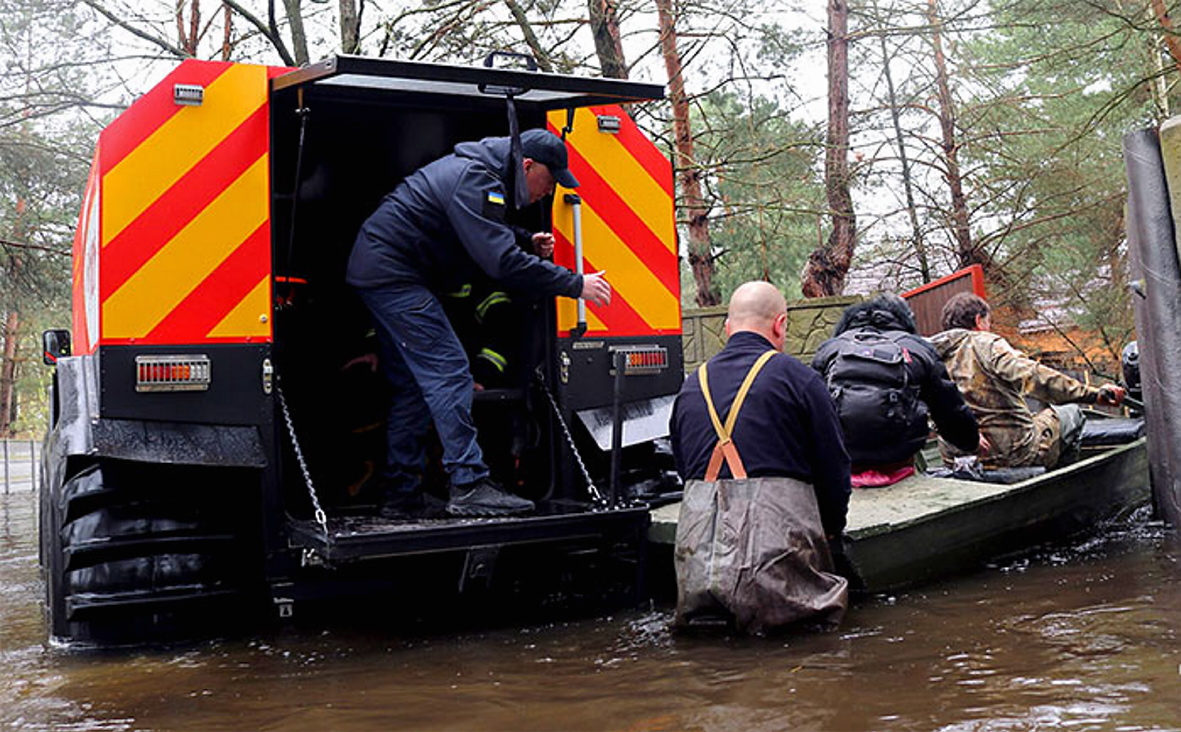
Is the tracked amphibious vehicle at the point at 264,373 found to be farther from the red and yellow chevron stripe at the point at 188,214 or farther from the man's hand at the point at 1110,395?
the man's hand at the point at 1110,395

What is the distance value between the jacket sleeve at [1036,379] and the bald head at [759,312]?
213 centimetres

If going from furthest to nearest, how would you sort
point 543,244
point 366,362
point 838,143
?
point 838,143 → point 366,362 → point 543,244

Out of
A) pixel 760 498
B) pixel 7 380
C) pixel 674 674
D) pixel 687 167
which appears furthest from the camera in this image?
pixel 7 380

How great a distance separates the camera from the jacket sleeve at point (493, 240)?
4.59m

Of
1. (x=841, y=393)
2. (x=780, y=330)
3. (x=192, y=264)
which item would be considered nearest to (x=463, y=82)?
(x=192, y=264)

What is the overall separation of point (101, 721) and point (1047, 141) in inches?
540

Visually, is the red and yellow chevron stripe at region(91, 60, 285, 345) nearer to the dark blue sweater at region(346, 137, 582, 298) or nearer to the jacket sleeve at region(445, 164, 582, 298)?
the dark blue sweater at region(346, 137, 582, 298)

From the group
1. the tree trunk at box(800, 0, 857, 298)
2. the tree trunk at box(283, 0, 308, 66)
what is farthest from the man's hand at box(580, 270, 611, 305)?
the tree trunk at box(800, 0, 857, 298)

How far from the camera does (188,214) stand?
170 inches

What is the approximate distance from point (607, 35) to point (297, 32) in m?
2.94

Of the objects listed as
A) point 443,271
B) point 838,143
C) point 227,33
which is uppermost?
point 227,33

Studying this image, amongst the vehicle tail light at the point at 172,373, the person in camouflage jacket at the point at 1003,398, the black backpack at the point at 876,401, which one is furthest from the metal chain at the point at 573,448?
the person in camouflage jacket at the point at 1003,398

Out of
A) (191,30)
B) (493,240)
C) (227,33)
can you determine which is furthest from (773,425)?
(191,30)

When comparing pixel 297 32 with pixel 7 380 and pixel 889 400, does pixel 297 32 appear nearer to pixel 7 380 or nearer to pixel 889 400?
pixel 889 400
